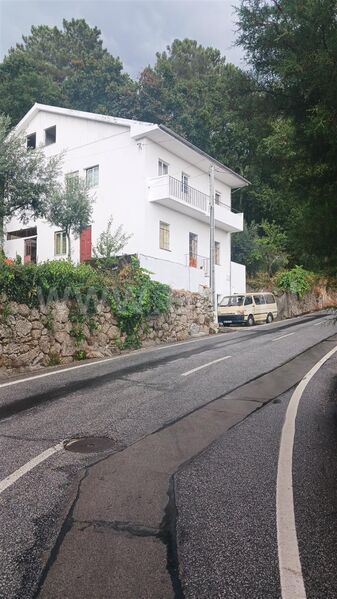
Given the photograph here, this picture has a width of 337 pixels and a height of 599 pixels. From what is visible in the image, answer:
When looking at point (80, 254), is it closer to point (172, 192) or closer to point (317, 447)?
point (172, 192)

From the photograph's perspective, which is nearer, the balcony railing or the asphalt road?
the asphalt road

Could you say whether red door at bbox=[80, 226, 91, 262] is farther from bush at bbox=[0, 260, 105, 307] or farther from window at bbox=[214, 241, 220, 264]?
bush at bbox=[0, 260, 105, 307]

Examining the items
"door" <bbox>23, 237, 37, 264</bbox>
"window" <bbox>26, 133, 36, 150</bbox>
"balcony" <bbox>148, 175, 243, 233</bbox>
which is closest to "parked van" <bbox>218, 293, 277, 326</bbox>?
"balcony" <bbox>148, 175, 243, 233</bbox>

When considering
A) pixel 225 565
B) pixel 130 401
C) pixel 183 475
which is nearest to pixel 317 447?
pixel 183 475

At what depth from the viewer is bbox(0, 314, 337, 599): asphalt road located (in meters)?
2.68

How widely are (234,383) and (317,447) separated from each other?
360cm

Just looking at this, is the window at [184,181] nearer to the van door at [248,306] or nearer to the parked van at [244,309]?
the parked van at [244,309]

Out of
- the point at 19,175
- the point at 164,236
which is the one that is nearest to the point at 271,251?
the point at 164,236

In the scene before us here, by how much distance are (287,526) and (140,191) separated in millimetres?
21812

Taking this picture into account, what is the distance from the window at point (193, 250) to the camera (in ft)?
90.9

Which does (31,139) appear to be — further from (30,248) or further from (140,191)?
(140,191)

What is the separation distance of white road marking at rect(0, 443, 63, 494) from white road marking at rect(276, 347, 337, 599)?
7.73 ft

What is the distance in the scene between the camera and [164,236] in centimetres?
2536

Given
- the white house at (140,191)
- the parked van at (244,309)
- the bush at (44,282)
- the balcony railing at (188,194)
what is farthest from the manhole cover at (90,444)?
the parked van at (244,309)
